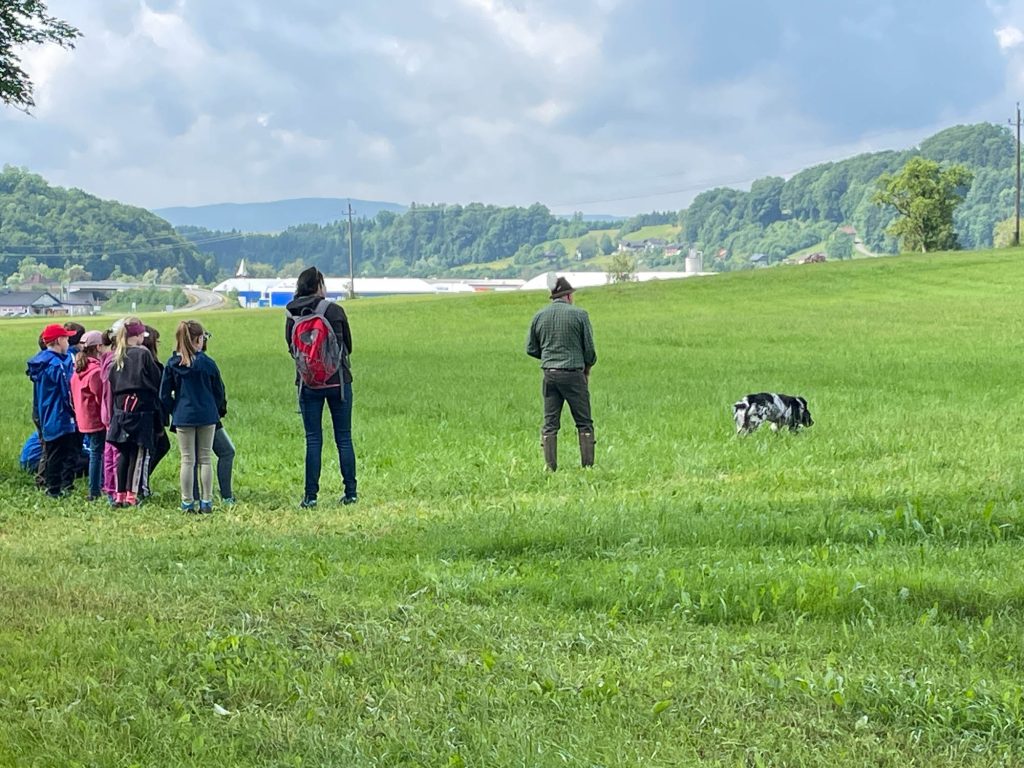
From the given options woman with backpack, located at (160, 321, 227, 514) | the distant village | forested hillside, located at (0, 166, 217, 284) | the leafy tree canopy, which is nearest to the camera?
woman with backpack, located at (160, 321, 227, 514)

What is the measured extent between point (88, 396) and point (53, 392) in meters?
0.76

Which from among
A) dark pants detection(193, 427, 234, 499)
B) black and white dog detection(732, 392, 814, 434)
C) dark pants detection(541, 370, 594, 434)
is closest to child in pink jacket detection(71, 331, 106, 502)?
dark pants detection(193, 427, 234, 499)

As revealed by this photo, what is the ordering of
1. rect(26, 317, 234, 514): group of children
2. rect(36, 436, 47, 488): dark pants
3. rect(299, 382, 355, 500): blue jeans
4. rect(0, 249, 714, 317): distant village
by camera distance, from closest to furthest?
1. rect(299, 382, 355, 500): blue jeans
2. rect(26, 317, 234, 514): group of children
3. rect(36, 436, 47, 488): dark pants
4. rect(0, 249, 714, 317): distant village

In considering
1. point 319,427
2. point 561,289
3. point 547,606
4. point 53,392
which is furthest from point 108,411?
point 547,606

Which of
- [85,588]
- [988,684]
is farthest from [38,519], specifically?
[988,684]

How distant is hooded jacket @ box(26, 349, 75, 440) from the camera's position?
1170cm

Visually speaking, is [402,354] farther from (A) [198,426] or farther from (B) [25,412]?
(A) [198,426]

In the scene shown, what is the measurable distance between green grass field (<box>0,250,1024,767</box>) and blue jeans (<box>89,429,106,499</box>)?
1.21 ft

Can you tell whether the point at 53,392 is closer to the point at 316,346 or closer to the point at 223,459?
the point at 223,459

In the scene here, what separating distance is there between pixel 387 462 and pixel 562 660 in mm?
8494

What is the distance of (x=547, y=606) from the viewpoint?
6.37 meters

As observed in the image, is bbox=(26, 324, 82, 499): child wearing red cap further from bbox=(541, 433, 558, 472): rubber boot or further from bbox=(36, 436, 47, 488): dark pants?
bbox=(541, 433, 558, 472): rubber boot

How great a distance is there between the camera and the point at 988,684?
4.78 metres

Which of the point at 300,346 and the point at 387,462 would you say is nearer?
the point at 300,346
